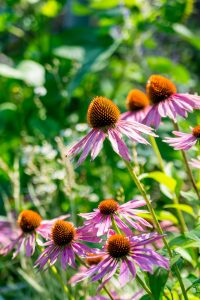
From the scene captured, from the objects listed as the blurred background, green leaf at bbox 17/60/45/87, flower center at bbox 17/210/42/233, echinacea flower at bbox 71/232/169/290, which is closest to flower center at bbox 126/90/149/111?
flower center at bbox 17/210/42/233

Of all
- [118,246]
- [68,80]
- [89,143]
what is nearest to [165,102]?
[89,143]

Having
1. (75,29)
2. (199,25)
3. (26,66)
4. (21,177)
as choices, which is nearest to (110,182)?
(21,177)

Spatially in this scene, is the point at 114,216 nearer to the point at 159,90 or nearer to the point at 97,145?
the point at 97,145

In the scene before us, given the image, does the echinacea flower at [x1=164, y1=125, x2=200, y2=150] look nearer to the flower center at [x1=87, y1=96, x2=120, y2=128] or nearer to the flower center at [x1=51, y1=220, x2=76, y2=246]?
the flower center at [x1=87, y1=96, x2=120, y2=128]

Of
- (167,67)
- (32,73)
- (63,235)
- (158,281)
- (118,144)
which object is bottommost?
(158,281)

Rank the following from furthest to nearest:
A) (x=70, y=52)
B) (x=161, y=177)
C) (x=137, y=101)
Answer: (x=70, y=52), (x=137, y=101), (x=161, y=177)

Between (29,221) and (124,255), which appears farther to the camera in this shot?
(29,221)

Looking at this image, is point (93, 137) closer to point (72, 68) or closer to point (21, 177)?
point (21, 177)
